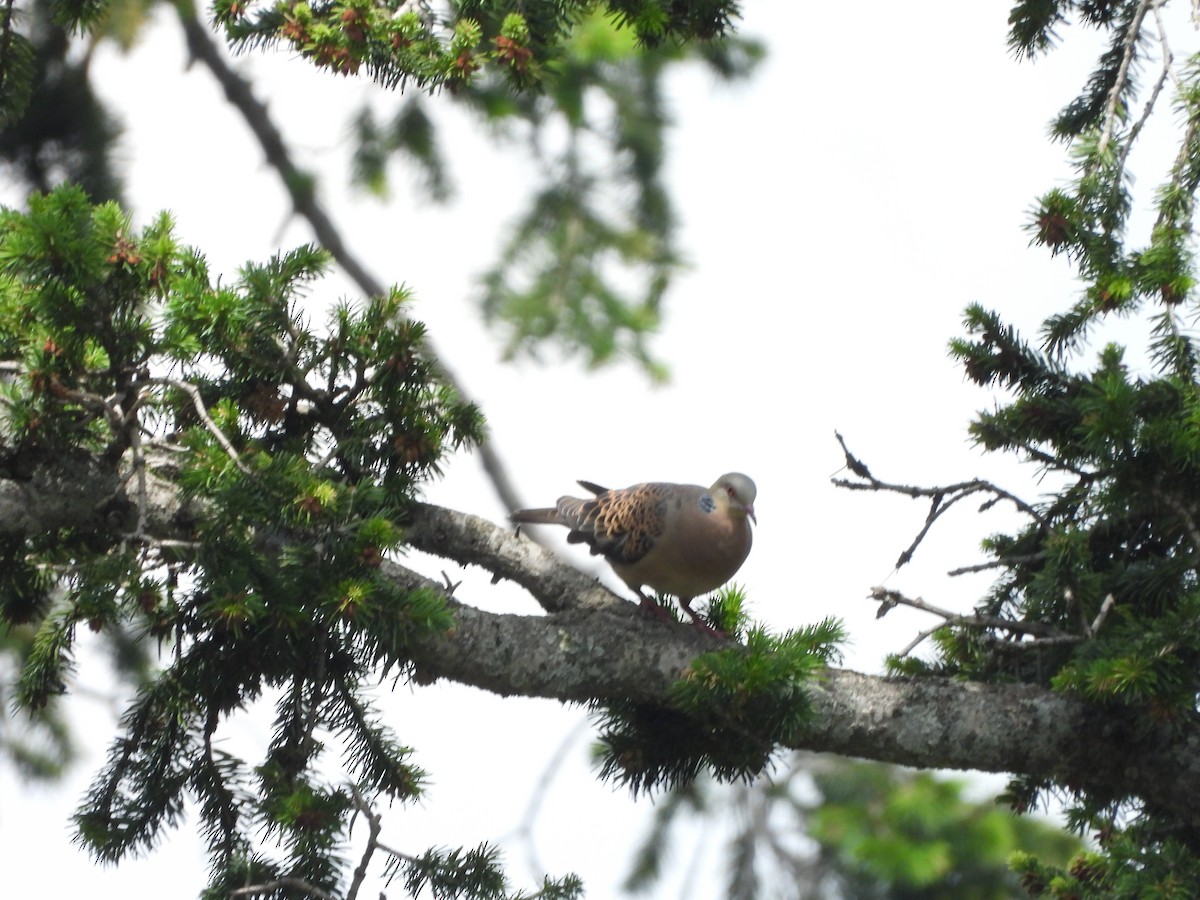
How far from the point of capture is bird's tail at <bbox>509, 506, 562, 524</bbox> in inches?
157

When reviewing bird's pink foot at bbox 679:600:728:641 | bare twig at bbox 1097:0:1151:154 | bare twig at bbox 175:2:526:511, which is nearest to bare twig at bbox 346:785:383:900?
bird's pink foot at bbox 679:600:728:641

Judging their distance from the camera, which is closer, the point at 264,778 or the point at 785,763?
the point at 264,778

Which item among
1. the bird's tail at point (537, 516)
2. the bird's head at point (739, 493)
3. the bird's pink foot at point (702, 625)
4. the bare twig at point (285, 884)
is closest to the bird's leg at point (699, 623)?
the bird's pink foot at point (702, 625)

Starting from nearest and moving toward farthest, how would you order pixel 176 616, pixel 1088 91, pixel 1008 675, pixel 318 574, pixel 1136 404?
pixel 318 574
pixel 176 616
pixel 1136 404
pixel 1008 675
pixel 1088 91

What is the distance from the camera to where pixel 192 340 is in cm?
230

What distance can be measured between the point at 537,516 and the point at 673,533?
69 cm

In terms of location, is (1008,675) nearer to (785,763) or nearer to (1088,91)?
(785,763)

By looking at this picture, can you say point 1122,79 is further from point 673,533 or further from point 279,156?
point 279,156

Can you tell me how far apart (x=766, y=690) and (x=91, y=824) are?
4.49ft

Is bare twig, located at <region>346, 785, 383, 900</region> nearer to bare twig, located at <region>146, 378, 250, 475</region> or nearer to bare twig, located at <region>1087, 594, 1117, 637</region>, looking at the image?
bare twig, located at <region>146, 378, 250, 475</region>

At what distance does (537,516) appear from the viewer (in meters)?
4.02

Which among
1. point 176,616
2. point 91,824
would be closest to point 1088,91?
point 176,616

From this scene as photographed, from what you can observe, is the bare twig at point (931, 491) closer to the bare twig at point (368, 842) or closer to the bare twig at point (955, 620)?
the bare twig at point (955, 620)

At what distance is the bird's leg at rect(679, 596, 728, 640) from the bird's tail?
641mm
